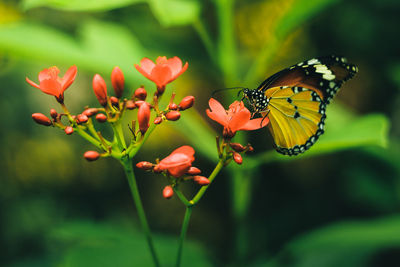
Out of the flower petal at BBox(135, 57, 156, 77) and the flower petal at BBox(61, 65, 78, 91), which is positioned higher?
the flower petal at BBox(135, 57, 156, 77)

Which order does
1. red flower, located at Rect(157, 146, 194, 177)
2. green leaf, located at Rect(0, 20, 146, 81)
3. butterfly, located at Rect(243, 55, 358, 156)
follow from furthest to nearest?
green leaf, located at Rect(0, 20, 146, 81) < butterfly, located at Rect(243, 55, 358, 156) < red flower, located at Rect(157, 146, 194, 177)

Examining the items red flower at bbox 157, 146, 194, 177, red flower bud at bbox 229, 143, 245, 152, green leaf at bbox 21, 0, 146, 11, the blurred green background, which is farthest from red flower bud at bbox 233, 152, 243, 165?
green leaf at bbox 21, 0, 146, 11

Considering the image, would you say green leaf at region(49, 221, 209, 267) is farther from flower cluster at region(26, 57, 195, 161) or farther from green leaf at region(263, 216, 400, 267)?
→ flower cluster at region(26, 57, 195, 161)

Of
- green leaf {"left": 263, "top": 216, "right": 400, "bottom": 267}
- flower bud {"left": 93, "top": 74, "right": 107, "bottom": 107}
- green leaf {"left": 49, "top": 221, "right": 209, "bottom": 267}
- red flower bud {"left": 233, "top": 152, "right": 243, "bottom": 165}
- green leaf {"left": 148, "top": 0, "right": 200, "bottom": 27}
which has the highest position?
green leaf {"left": 148, "top": 0, "right": 200, "bottom": 27}

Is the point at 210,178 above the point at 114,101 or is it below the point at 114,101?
below

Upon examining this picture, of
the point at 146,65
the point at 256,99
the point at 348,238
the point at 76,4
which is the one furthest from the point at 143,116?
the point at 348,238

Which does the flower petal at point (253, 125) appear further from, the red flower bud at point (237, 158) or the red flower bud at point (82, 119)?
the red flower bud at point (82, 119)

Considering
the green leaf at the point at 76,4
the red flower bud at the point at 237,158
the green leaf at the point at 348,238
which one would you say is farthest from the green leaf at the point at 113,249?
the green leaf at the point at 76,4

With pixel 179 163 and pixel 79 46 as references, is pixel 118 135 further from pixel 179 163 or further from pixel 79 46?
pixel 79 46
